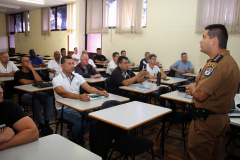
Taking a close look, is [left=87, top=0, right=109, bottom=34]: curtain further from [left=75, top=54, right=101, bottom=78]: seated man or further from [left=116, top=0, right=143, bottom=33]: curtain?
[left=75, top=54, right=101, bottom=78]: seated man

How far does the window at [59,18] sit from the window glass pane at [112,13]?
3.18 meters

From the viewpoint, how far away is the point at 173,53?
22.9ft

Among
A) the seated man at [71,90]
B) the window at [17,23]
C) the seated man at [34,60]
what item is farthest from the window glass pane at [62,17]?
the seated man at [71,90]

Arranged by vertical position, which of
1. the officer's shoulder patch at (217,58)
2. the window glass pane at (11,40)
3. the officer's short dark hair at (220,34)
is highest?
the window glass pane at (11,40)

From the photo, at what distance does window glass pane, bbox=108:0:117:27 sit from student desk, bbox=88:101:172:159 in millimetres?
6761

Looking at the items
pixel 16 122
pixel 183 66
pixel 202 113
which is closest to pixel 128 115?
pixel 202 113

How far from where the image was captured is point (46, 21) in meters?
11.7

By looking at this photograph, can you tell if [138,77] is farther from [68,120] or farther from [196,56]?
[196,56]

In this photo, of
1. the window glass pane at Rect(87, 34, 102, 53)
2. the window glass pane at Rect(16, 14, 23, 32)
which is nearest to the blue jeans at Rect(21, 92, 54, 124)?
the window glass pane at Rect(87, 34, 102, 53)

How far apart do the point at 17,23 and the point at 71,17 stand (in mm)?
6298

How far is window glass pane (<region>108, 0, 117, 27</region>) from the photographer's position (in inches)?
336

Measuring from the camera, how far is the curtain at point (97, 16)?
8.80 m

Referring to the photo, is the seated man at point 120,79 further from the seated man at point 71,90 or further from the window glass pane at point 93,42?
the window glass pane at point 93,42

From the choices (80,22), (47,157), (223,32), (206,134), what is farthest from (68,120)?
(80,22)
